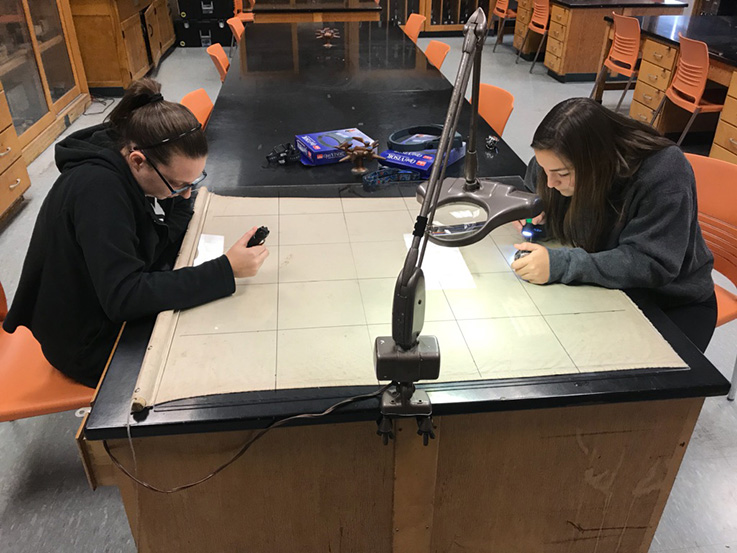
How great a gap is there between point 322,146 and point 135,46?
4238 mm

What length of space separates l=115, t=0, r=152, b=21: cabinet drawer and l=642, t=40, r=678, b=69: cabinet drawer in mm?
4146

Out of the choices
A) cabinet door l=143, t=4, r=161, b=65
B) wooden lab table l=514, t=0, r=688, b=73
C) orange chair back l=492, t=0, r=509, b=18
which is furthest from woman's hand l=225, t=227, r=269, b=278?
orange chair back l=492, t=0, r=509, b=18

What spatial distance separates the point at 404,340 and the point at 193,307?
20.8 inches

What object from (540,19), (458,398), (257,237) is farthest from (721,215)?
(540,19)

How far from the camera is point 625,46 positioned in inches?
174

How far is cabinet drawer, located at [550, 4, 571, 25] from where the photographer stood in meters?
5.44

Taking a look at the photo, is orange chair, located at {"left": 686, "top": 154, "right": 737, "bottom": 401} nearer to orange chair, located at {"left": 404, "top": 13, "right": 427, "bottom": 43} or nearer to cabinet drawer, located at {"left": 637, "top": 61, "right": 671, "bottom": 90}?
cabinet drawer, located at {"left": 637, "top": 61, "right": 671, "bottom": 90}

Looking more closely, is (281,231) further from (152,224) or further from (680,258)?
(680,258)

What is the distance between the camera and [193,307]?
120cm

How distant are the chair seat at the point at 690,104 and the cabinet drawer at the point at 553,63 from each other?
1933 millimetres

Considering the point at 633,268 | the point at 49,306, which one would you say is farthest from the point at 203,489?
the point at 633,268

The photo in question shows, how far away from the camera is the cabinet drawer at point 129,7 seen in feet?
16.5

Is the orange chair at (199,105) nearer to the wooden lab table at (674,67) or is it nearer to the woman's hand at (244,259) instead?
the woman's hand at (244,259)

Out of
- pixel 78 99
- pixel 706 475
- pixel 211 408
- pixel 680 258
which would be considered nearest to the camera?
pixel 211 408
